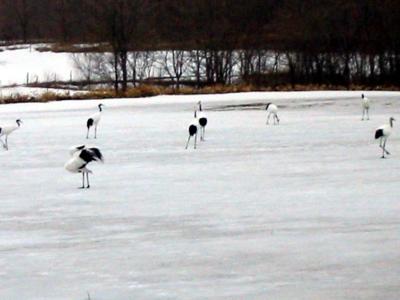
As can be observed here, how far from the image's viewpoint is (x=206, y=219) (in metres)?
8.85

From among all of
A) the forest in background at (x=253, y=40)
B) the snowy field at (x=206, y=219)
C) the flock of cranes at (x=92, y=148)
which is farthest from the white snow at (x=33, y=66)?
the snowy field at (x=206, y=219)

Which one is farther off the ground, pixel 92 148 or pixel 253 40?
pixel 253 40

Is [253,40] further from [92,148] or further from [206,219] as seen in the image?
[206,219]

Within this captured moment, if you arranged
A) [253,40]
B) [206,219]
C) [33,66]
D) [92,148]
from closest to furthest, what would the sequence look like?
[206,219] → [92,148] → [253,40] → [33,66]

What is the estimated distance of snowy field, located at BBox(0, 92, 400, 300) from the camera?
6.34m

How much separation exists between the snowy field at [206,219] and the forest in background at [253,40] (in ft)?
78.8

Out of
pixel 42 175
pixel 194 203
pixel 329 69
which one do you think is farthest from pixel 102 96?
pixel 194 203

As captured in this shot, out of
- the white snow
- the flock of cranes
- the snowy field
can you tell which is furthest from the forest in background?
the snowy field

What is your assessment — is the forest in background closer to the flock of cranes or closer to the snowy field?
the flock of cranes

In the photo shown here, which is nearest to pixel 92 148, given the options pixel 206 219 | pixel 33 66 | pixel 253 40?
pixel 206 219

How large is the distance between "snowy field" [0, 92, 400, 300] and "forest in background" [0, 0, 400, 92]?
24.0 meters

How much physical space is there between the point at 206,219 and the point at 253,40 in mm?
45252

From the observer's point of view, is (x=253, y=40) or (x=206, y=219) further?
(x=253, y=40)

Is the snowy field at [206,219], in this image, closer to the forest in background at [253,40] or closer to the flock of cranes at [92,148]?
the flock of cranes at [92,148]
